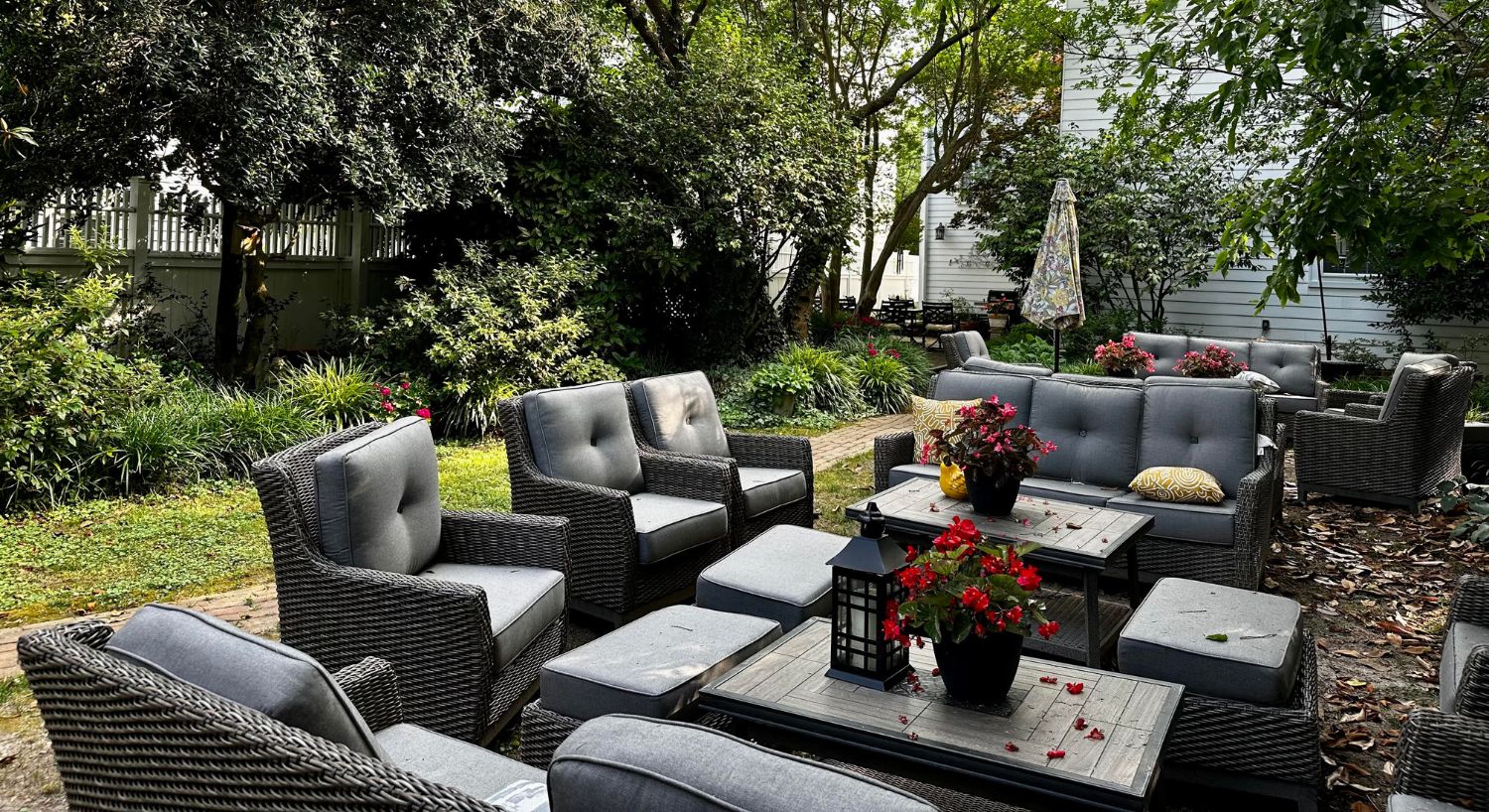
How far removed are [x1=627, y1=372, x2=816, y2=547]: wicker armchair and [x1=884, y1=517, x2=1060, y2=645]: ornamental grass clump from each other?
2.44 m

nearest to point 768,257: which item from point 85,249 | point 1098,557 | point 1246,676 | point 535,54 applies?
A: point 535,54

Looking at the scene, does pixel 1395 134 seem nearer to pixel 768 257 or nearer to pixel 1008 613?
pixel 1008 613

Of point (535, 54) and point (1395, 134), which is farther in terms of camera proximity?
point (535, 54)

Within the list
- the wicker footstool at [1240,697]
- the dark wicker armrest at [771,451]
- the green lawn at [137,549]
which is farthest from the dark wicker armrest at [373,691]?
the dark wicker armrest at [771,451]

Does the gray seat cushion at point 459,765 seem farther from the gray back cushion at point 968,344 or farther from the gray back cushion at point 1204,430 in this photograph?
the gray back cushion at point 968,344

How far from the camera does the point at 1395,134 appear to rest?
498cm

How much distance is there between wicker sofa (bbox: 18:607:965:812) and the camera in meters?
1.31

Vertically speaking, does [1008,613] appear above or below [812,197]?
below

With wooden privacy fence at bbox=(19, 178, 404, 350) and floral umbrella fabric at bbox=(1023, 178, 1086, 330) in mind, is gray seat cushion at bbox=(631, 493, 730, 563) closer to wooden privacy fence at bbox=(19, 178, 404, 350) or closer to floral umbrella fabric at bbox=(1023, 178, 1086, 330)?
floral umbrella fabric at bbox=(1023, 178, 1086, 330)

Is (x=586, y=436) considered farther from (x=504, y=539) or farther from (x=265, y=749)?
(x=265, y=749)

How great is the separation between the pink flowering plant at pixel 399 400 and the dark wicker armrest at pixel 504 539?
444 cm

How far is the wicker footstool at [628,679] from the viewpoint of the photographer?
9.25 ft

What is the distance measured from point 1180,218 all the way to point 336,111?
35.2ft

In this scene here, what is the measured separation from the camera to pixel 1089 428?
5723mm
